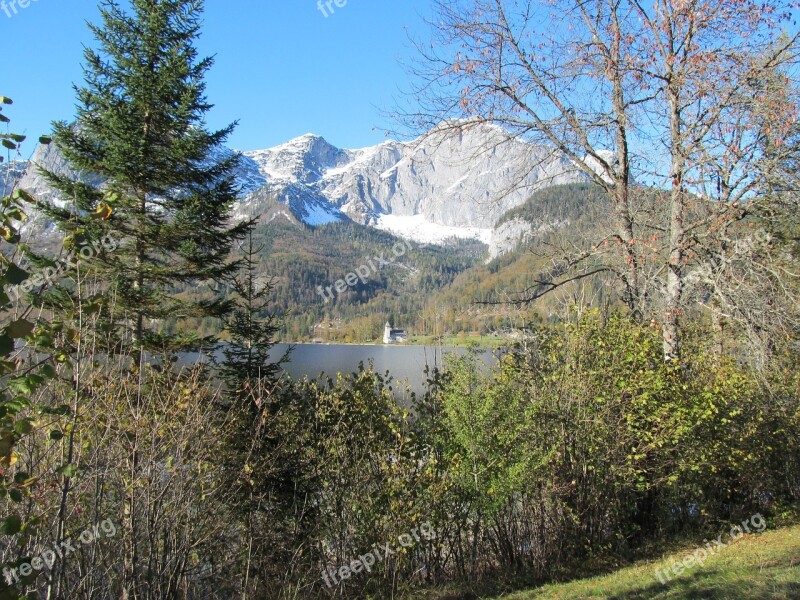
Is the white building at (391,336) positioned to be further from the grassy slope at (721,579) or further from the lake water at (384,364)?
the grassy slope at (721,579)

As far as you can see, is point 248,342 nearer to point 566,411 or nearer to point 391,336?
point 566,411

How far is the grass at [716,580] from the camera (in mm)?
4547

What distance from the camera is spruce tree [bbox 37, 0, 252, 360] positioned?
1091 centimetres

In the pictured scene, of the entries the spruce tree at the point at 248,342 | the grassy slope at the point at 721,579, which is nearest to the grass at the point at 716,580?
the grassy slope at the point at 721,579

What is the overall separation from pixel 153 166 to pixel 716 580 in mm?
12149

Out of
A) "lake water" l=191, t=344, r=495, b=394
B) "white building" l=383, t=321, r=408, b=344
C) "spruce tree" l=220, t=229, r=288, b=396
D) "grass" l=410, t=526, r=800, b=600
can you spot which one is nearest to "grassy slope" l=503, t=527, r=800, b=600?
"grass" l=410, t=526, r=800, b=600

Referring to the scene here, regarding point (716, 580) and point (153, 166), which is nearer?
point (716, 580)

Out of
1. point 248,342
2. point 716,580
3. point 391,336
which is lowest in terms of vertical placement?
point 716,580

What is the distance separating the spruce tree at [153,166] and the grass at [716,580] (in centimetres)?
848

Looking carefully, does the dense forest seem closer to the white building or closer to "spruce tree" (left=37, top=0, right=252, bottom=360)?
"spruce tree" (left=37, top=0, right=252, bottom=360)

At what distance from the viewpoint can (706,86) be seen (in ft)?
24.1

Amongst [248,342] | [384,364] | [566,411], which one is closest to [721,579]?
[566,411]

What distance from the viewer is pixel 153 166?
11477mm

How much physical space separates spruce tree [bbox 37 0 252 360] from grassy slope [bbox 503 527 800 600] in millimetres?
8820
